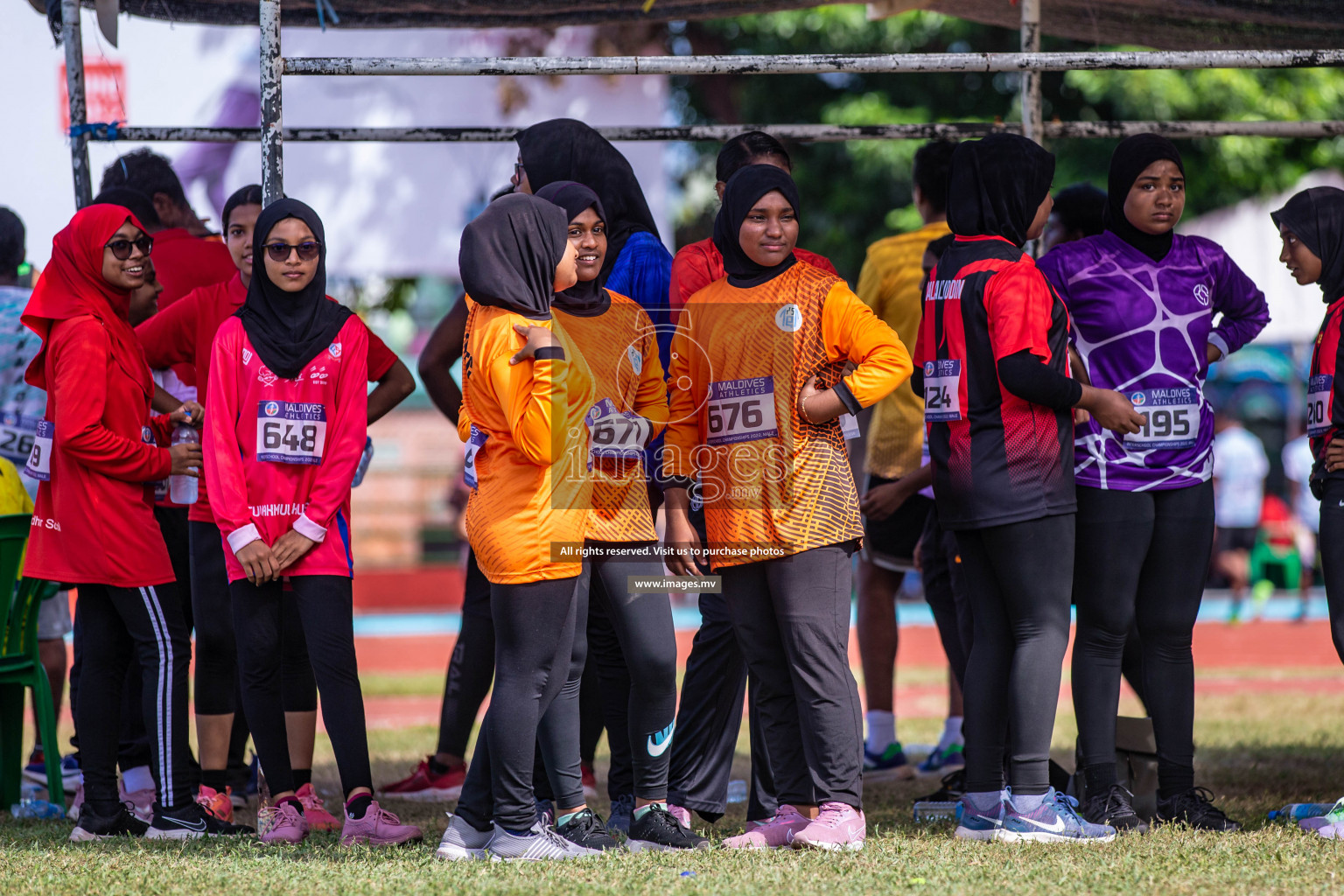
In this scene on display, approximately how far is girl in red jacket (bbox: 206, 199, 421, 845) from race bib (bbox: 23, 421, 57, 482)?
75cm

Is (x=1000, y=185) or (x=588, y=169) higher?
(x=588, y=169)

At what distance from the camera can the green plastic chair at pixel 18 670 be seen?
5160 mm

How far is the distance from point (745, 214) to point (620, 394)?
0.66 m

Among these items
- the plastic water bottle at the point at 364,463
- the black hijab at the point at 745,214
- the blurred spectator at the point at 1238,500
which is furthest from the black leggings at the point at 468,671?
the blurred spectator at the point at 1238,500

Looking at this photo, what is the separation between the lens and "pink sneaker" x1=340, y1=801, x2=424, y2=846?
4293 millimetres

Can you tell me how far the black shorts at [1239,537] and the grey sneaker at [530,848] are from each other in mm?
14050

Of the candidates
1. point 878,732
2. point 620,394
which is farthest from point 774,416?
point 878,732

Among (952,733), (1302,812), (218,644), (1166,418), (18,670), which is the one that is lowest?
(952,733)

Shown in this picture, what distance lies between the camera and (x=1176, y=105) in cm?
1466

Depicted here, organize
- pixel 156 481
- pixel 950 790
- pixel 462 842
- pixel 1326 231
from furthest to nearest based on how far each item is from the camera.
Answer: pixel 950 790 → pixel 156 481 → pixel 1326 231 → pixel 462 842

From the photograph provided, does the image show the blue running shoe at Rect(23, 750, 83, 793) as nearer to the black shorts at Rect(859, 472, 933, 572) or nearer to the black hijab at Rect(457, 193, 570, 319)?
the black hijab at Rect(457, 193, 570, 319)

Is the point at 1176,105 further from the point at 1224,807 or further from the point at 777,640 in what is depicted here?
the point at 777,640

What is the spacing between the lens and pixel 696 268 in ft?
14.6

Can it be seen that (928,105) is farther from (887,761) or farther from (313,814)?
(313,814)
